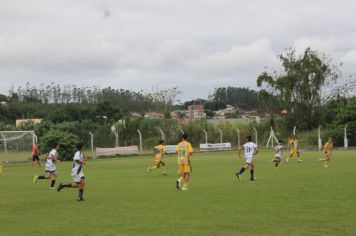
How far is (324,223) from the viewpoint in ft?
36.4

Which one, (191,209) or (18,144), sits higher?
(18,144)

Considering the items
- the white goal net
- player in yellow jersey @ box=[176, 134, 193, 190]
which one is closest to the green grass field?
player in yellow jersey @ box=[176, 134, 193, 190]

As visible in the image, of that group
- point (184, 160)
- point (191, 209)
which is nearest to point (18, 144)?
point (184, 160)

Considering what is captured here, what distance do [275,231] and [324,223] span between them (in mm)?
1286

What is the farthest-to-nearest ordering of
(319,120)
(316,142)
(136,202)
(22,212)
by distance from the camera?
(319,120), (316,142), (136,202), (22,212)

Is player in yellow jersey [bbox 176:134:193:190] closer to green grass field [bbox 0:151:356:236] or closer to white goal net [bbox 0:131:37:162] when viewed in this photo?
green grass field [bbox 0:151:356:236]

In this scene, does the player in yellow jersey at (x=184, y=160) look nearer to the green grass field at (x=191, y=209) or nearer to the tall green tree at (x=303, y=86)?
the green grass field at (x=191, y=209)

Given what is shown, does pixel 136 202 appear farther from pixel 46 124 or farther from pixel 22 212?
pixel 46 124

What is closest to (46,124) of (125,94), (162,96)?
(162,96)

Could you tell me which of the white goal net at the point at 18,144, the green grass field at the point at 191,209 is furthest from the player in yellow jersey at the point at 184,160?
the white goal net at the point at 18,144

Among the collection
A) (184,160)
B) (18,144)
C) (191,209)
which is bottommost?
(191,209)

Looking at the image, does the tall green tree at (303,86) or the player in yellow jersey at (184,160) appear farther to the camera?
the tall green tree at (303,86)

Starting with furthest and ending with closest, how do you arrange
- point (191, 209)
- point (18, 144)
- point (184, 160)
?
point (18, 144), point (184, 160), point (191, 209)

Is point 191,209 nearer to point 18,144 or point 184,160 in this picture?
point 184,160
